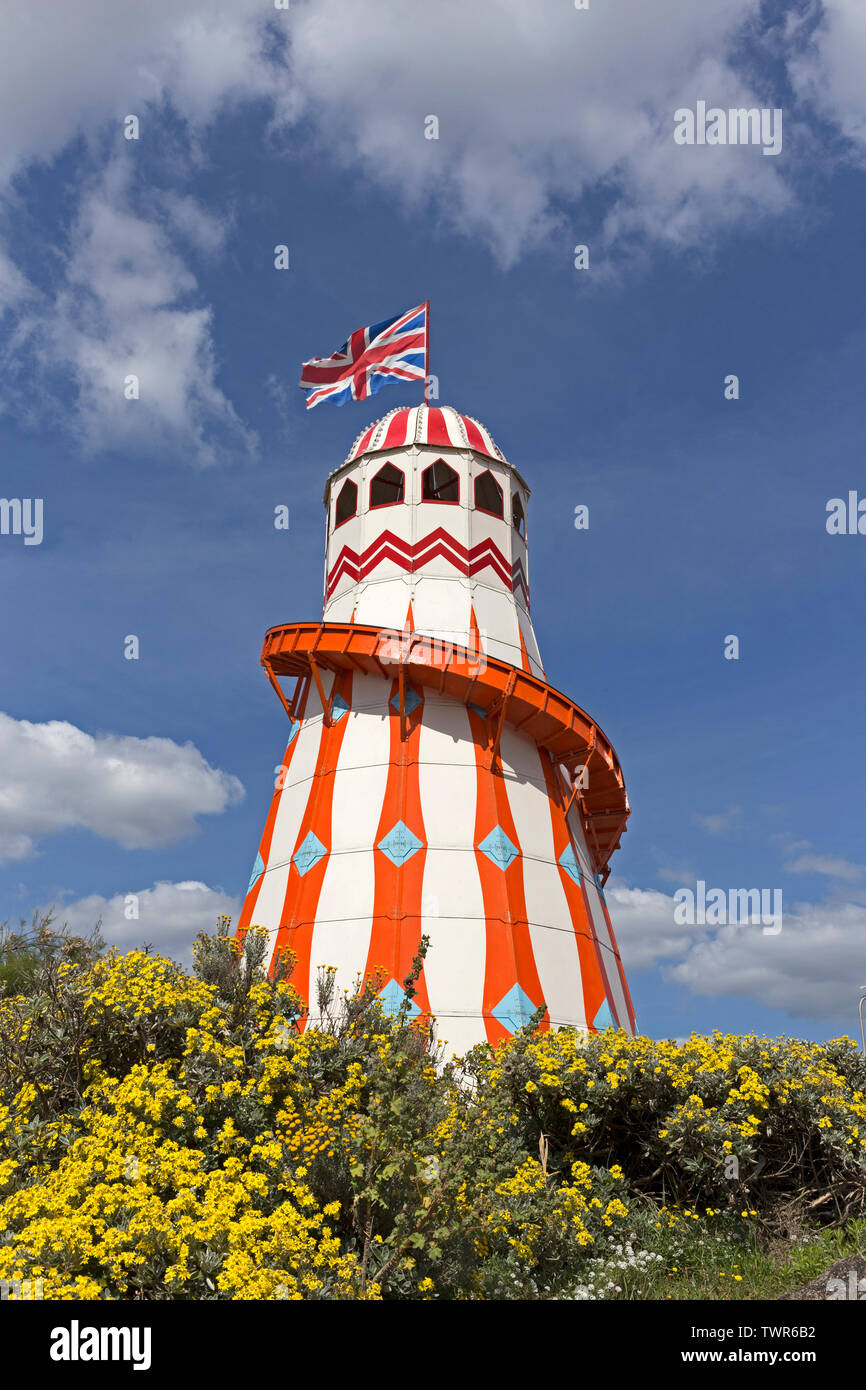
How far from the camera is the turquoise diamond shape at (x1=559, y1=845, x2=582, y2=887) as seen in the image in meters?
21.0

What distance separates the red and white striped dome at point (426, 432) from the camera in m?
24.0

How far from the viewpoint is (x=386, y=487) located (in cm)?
2394

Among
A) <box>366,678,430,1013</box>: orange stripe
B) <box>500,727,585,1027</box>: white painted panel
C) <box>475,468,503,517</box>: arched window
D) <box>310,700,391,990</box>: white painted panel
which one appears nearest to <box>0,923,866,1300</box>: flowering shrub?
<box>366,678,430,1013</box>: orange stripe

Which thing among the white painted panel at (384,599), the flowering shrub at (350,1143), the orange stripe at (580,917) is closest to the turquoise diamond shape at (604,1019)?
the orange stripe at (580,917)

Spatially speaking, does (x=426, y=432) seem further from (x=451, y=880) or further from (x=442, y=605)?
(x=451, y=880)

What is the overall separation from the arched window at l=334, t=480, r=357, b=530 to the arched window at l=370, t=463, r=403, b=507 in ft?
2.18

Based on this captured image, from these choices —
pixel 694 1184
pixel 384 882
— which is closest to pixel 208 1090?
pixel 694 1184

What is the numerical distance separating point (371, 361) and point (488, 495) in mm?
4539

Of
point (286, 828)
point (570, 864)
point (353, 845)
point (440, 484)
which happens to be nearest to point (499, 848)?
point (570, 864)

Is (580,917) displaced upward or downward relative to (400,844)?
downward

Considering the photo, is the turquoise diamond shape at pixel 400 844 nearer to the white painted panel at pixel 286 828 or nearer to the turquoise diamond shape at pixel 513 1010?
the white painted panel at pixel 286 828

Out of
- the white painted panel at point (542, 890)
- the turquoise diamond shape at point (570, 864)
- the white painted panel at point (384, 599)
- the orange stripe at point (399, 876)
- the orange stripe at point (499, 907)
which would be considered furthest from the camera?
the white painted panel at point (384, 599)

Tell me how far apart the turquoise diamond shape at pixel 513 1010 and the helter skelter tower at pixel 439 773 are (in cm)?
3
